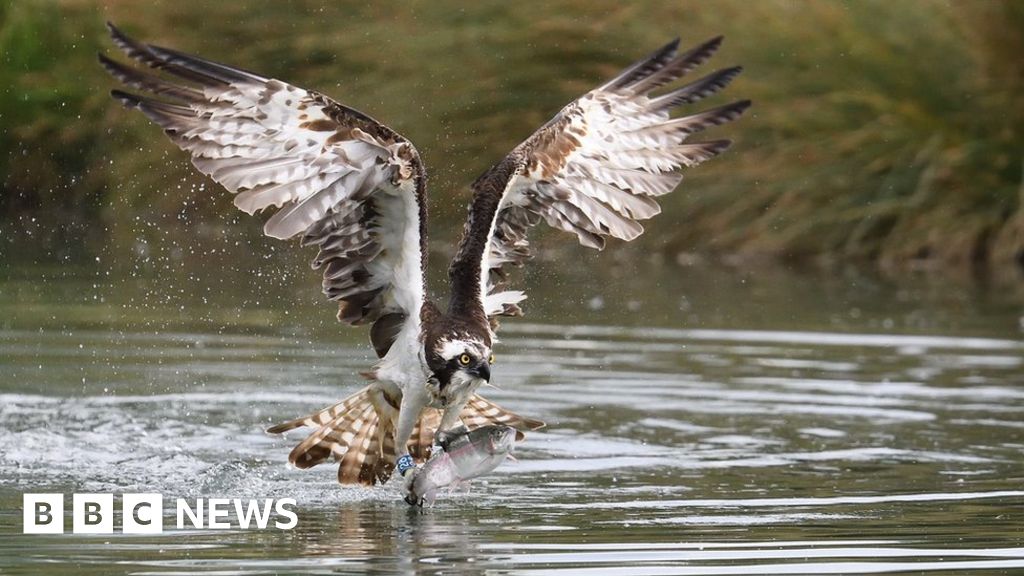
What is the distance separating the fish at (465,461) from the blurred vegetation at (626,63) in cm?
1047

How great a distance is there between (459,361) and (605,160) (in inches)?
60.4

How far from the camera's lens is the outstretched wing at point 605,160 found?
345 inches

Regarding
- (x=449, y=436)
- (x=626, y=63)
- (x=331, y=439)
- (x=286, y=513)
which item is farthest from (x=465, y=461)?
(x=626, y=63)

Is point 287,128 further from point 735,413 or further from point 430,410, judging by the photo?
point 735,413

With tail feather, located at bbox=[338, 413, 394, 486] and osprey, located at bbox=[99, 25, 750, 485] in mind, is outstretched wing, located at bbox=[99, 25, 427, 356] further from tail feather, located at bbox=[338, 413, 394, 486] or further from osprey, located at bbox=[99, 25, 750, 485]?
tail feather, located at bbox=[338, 413, 394, 486]

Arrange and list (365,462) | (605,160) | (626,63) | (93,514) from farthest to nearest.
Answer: (626,63) < (605,160) < (365,462) < (93,514)

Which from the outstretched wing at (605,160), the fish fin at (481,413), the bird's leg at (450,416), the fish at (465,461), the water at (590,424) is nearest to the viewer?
the water at (590,424)

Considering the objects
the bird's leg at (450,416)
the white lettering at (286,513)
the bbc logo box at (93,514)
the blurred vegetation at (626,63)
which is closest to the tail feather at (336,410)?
the bird's leg at (450,416)

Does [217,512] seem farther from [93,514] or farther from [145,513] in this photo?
[93,514]

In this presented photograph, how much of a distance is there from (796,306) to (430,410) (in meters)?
7.30

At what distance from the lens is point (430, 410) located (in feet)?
29.1

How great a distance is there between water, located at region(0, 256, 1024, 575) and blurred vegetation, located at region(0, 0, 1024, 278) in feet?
5.12

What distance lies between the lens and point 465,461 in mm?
7695

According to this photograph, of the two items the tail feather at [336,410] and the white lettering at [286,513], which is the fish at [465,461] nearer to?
the white lettering at [286,513]
